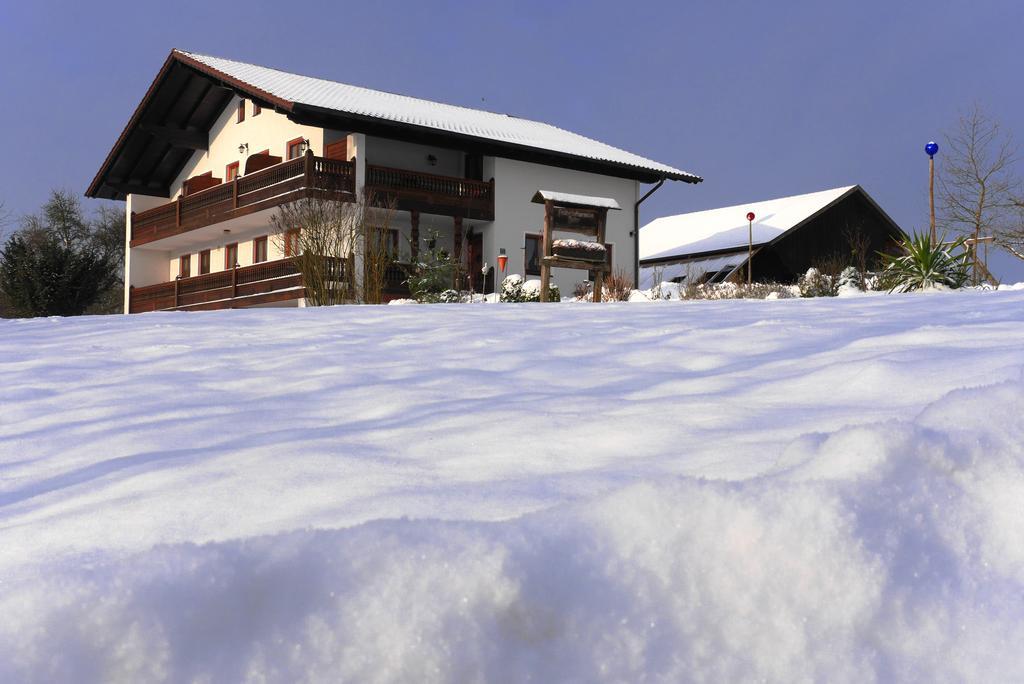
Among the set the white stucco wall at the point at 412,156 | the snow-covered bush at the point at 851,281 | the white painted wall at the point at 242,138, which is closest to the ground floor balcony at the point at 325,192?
the white stucco wall at the point at 412,156

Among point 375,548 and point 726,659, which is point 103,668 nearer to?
point 375,548

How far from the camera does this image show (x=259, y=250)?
88.5 feet

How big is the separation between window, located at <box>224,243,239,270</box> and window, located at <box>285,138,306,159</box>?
13.6ft

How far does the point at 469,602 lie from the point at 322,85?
2761 cm

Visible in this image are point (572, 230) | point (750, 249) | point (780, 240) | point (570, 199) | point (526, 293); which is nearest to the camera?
point (570, 199)

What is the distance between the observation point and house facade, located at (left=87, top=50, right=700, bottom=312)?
75.7 ft

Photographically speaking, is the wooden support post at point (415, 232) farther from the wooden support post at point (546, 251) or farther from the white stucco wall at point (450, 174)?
the wooden support post at point (546, 251)

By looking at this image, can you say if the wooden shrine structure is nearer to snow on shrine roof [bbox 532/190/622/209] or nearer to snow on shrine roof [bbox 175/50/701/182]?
snow on shrine roof [bbox 532/190/622/209]

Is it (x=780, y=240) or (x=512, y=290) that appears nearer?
(x=512, y=290)

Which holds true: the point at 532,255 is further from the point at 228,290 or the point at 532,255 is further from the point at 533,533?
the point at 533,533

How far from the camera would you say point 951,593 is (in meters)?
1.53

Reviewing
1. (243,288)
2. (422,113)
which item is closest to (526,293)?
(422,113)

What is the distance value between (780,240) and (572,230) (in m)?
17.9

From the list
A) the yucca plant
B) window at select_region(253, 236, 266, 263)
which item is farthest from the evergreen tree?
the yucca plant
